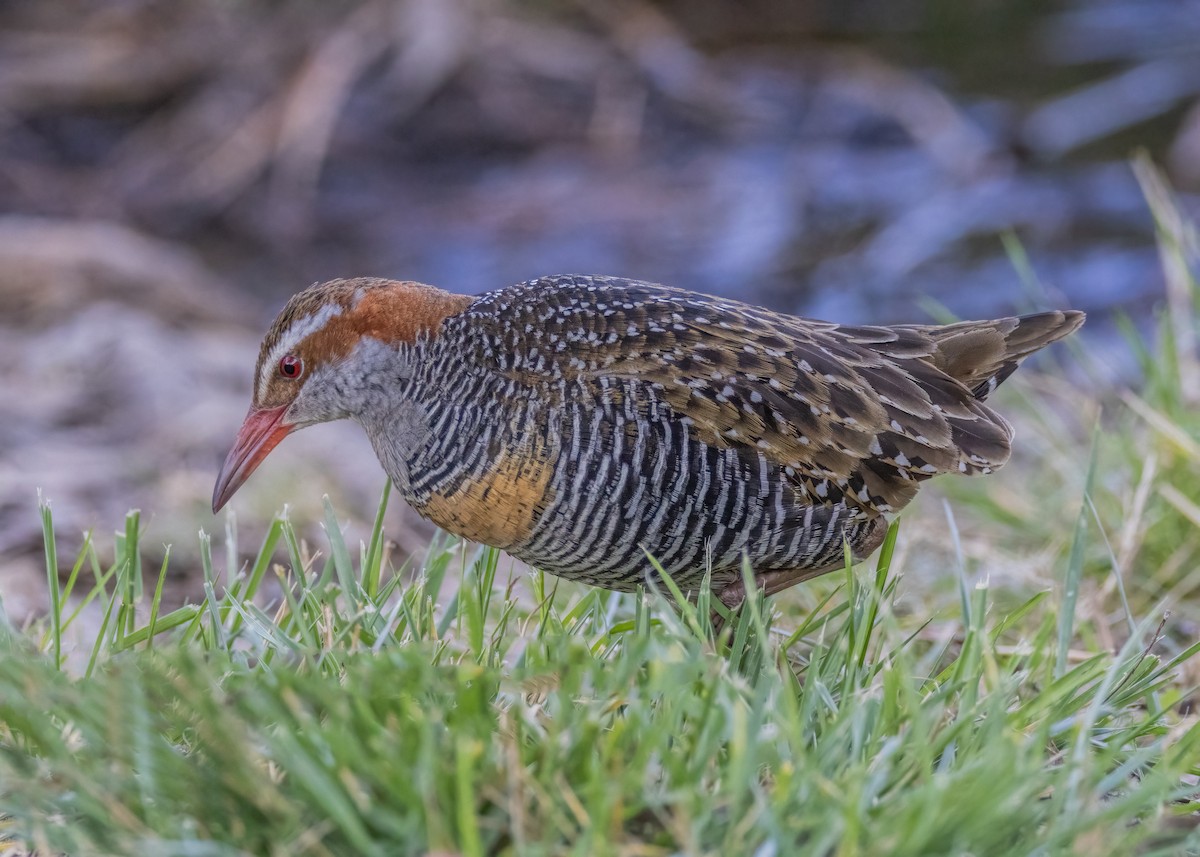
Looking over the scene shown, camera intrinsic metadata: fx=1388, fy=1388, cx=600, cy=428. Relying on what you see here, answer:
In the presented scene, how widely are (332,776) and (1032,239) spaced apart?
8045mm

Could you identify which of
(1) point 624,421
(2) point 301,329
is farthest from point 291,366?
(1) point 624,421

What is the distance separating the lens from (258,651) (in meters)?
3.14

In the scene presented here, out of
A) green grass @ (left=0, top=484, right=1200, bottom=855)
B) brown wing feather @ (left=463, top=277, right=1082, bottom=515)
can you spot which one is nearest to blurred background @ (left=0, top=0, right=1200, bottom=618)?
brown wing feather @ (left=463, top=277, right=1082, bottom=515)

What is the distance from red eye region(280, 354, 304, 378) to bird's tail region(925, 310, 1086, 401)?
5.72ft

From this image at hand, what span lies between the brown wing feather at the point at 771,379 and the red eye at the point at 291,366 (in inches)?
19.6

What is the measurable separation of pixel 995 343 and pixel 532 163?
7242 mm

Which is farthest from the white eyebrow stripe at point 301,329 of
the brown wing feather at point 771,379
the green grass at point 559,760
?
the green grass at point 559,760

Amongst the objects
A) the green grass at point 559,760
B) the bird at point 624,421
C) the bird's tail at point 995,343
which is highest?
the bird's tail at point 995,343

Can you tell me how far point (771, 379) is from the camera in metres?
3.49

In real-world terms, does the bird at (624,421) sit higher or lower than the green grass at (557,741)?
higher

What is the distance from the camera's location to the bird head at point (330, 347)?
3.60 m

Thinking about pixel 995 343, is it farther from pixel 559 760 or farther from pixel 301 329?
pixel 559 760

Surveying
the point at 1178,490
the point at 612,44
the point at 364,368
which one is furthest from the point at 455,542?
the point at 612,44

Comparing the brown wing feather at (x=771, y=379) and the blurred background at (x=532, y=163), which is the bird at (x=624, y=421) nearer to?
the brown wing feather at (x=771, y=379)
